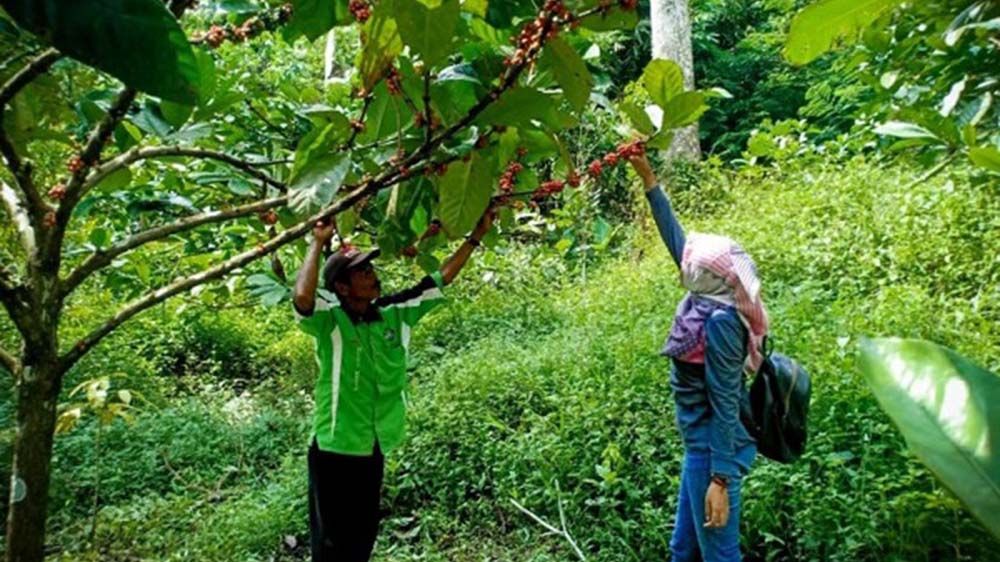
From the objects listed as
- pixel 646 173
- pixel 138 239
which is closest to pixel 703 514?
pixel 646 173

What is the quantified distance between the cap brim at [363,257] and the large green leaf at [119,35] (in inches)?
66.7

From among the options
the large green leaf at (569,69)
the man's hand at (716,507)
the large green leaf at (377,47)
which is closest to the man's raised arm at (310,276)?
the large green leaf at (377,47)

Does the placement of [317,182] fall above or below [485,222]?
above

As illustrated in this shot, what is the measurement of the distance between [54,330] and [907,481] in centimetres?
256

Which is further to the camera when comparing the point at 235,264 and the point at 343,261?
the point at 343,261

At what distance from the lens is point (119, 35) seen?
367mm

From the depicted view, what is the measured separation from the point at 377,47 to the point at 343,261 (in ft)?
4.18

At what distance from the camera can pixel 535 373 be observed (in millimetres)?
4062

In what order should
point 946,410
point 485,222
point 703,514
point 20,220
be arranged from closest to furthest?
point 946,410
point 20,220
point 485,222
point 703,514

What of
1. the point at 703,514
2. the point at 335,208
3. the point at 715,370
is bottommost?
the point at 703,514

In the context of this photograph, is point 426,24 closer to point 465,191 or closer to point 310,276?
point 465,191

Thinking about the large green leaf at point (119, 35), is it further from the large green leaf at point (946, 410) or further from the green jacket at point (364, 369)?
the green jacket at point (364, 369)

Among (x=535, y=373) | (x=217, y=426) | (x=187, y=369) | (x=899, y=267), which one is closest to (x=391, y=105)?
(x=535, y=373)

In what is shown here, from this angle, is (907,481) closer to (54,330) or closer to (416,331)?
(54,330)
